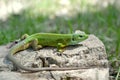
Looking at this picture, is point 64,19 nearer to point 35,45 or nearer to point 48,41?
point 48,41

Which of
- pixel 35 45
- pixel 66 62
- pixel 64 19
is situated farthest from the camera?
pixel 64 19

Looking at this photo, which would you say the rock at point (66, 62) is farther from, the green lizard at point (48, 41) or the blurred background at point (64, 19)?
the blurred background at point (64, 19)

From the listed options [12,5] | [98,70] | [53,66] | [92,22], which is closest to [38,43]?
[53,66]

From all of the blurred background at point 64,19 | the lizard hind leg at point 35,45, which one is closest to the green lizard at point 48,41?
the lizard hind leg at point 35,45

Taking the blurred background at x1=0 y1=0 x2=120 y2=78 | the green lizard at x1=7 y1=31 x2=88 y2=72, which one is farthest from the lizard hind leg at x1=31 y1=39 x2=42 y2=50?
the blurred background at x1=0 y1=0 x2=120 y2=78

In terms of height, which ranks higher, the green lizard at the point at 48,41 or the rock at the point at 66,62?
the green lizard at the point at 48,41

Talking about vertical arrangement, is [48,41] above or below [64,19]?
above

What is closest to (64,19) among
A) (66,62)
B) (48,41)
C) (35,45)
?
(48,41)
